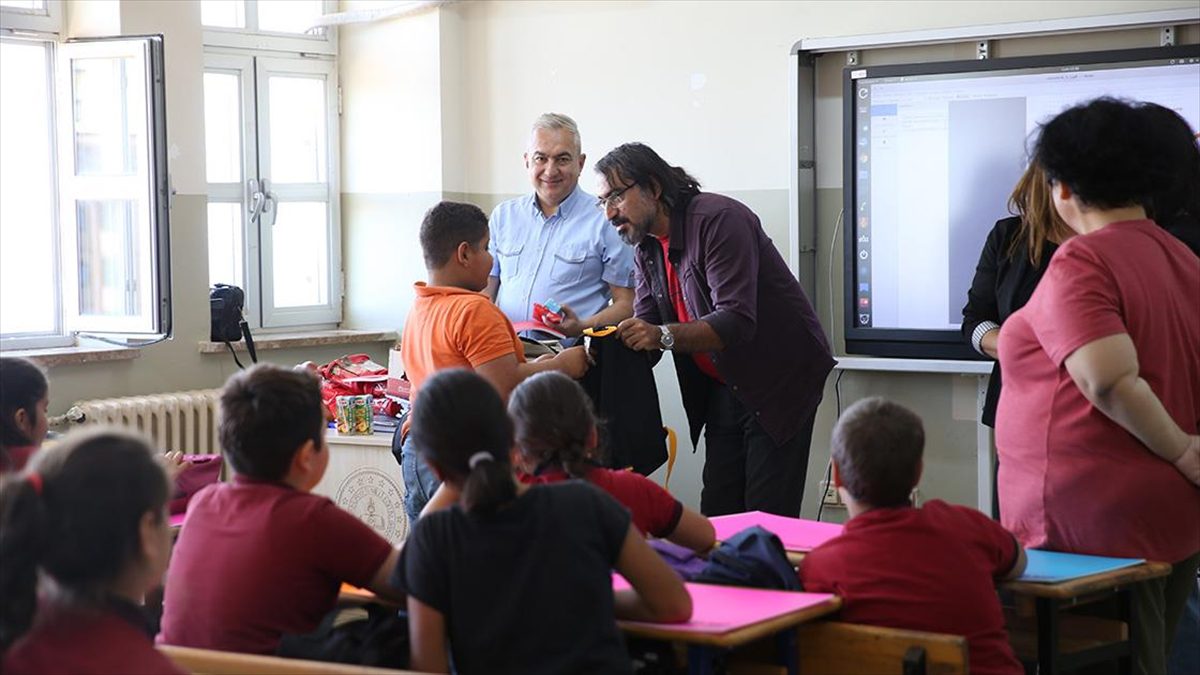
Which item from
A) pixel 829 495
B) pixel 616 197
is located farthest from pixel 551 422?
pixel 829 495

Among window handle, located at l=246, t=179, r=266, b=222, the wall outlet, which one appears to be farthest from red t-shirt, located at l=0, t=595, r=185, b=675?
window handle, located at l=246, t=179, r=266, b=222

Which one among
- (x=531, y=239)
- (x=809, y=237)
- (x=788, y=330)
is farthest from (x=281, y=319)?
(x=788, y=330)

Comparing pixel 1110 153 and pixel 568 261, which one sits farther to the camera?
pixel 568 261

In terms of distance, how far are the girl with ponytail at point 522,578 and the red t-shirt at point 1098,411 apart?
2.68 ft

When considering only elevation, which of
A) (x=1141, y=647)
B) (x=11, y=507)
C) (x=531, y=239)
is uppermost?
(x=531, y=239)

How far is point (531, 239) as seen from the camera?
4848 mm

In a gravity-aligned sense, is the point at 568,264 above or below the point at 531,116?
below

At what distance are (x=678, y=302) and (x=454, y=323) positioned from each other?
2.67ft

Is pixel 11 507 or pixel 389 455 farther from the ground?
pixel 11 507

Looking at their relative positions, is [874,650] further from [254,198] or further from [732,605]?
[254,198]

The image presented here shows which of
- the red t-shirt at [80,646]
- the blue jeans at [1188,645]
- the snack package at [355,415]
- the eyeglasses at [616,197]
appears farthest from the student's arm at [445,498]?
the snack package at [355,415]

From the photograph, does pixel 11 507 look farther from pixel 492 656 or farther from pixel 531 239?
pixel 531 239

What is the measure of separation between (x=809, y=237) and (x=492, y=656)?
343cm

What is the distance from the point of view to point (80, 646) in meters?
1.80
